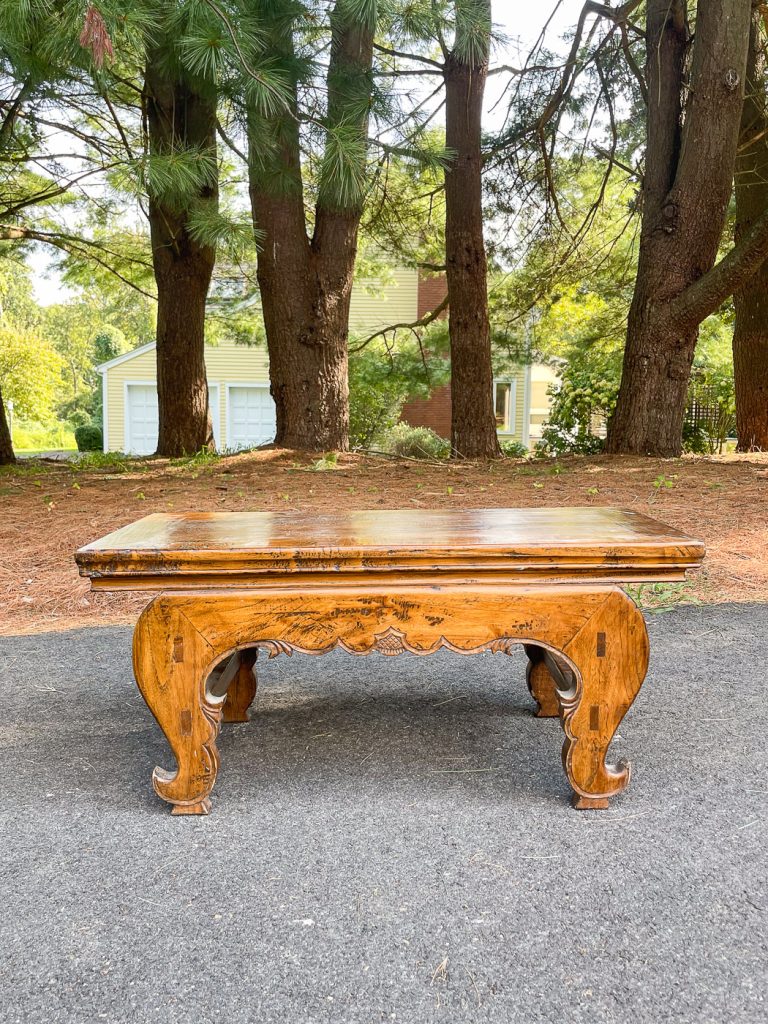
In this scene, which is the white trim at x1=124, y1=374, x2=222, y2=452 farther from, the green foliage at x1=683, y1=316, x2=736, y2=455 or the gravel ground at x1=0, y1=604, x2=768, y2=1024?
the gravel ground at x1=0, y1=604, x2=768, y2=1024

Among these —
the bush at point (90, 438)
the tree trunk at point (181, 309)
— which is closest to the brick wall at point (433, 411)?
the tree trunk at point (181, 309)

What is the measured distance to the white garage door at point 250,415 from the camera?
68.8 feet

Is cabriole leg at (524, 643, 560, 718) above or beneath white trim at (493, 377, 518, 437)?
beneath

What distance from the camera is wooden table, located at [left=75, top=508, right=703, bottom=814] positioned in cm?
205

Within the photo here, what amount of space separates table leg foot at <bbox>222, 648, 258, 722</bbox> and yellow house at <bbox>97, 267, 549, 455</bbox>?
1599 cm

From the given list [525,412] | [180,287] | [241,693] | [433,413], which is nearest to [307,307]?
[180,287]

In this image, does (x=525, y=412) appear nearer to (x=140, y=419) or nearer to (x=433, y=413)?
(x=433, y=413)

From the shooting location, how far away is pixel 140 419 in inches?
873

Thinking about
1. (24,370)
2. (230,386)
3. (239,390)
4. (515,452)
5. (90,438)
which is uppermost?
(24,370)

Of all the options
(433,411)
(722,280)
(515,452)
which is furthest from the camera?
(433,411)

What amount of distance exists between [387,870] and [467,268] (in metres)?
7.66

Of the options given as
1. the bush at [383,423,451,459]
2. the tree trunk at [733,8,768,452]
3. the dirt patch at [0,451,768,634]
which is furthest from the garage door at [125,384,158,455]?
the tree trunk at [733,8,768,452]

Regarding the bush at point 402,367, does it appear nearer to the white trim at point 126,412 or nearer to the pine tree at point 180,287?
the pine tree at point 180,287

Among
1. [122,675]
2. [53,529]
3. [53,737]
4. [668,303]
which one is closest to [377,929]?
[53,737]
